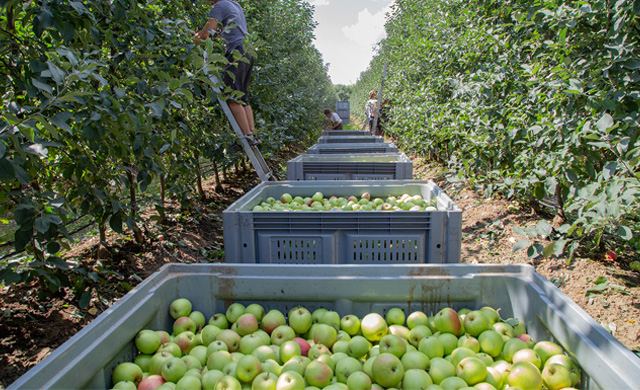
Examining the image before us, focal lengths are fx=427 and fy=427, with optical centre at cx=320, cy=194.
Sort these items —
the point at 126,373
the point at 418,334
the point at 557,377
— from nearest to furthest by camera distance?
the point at 557,377
the point at 126,373
the point at 418,334

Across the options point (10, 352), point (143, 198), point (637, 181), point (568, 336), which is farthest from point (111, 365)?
point (637, 181)

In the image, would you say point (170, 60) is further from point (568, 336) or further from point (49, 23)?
point (568, 336)

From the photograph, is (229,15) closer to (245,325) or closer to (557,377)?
(245,325)

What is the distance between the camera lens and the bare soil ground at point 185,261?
2412mm

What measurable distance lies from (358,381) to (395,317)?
1.41 ft

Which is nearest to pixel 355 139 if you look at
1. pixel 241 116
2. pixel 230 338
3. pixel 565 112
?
pixel 241 116

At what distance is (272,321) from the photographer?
1849 millimetres

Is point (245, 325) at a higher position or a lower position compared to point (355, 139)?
lower

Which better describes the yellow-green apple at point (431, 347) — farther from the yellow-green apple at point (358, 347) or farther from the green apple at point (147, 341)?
the green apple at point (147, 341)

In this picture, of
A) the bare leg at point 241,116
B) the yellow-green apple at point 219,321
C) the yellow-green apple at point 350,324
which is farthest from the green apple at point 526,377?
the bare leg at point 241,116

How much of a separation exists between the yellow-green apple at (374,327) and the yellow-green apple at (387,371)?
0.78 feet

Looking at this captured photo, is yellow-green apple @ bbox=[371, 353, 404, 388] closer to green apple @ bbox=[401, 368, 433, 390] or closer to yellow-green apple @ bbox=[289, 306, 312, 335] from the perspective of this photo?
green apple @ bbox=[401, 368, 433, 390]

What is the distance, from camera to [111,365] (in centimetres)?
153

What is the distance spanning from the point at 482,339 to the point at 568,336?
33 cm
